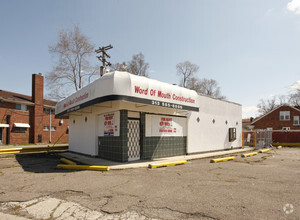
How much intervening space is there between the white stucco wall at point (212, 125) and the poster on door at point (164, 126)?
0.88m

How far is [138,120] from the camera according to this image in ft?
35.7

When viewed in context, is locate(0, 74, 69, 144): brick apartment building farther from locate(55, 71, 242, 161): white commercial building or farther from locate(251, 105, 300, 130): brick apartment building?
locate(251, 105, 300, 130): brick apartment building

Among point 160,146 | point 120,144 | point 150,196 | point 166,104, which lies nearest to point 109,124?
point 120,144

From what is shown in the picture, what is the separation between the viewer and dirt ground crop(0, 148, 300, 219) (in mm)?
4039

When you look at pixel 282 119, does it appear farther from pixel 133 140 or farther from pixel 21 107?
pixel 21 107

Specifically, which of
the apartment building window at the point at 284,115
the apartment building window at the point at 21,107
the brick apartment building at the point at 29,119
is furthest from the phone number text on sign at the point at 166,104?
Result: the apartment building window at the point at 284,115

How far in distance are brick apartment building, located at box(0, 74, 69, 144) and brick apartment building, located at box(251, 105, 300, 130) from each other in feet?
122

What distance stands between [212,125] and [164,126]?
5.49 meters

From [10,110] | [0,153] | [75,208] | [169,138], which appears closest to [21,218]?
[75,208]

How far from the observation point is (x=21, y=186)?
19.7 feet

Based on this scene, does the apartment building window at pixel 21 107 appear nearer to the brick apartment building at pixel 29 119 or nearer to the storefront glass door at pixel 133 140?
the brick apartment building at pixel 29 119

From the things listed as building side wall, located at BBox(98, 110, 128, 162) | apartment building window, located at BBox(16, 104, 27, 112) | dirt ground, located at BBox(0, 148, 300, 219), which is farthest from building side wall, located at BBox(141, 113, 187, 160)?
apartment building window, located at BBox(16, 104, 27, 112)

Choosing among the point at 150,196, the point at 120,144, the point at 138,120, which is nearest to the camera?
the point at 150,196

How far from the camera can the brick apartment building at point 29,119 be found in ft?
84.7
